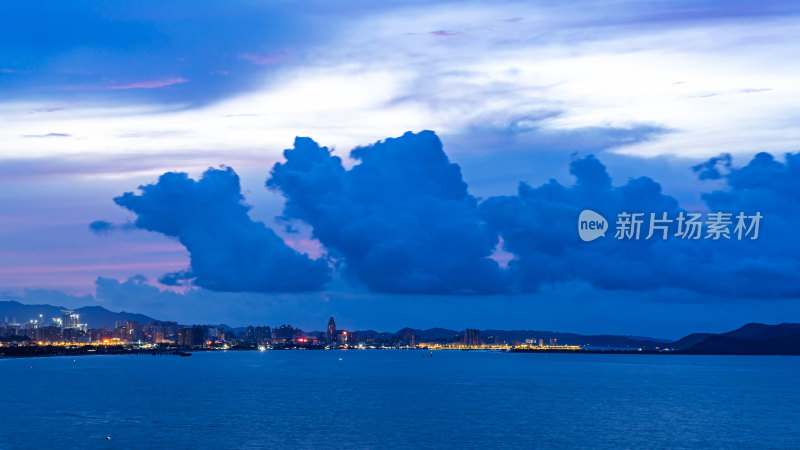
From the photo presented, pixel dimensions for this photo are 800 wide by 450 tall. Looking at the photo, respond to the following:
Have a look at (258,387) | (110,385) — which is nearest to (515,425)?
(258,387)

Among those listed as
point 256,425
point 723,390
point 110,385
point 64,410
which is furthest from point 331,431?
point 723,390

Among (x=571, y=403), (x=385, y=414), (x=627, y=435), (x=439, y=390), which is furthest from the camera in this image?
(x=439, y=390)

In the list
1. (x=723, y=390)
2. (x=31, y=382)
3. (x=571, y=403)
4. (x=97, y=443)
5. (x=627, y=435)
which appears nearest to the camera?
(x=97, y=443)

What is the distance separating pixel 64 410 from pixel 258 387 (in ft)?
183

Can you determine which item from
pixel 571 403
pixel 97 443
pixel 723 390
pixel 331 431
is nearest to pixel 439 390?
pixel 571 403

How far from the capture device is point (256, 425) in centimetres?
10094

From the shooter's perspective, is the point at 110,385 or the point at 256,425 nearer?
the point at 256,425

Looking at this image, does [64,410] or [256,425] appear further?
[64,410]

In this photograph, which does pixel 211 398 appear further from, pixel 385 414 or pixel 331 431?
pixel 331 431

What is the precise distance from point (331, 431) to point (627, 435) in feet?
111

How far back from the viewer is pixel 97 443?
84.8 meters

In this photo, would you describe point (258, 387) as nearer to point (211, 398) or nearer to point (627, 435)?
point (211, 398)

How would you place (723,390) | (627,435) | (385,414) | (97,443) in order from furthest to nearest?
(723,390) → (385,414) → (627,435) → (97,443)

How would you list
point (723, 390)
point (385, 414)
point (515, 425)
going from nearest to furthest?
point (515, 425)
point (385, 414)
point (723, 390)
